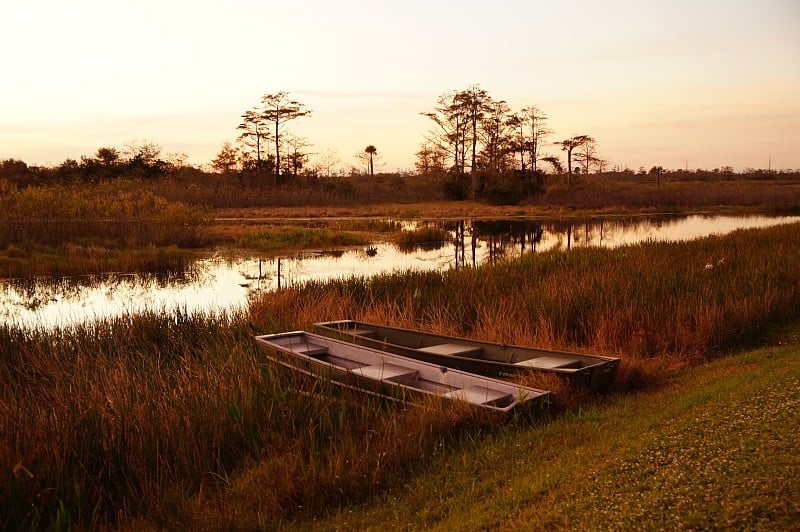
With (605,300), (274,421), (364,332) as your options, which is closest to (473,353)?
(364,332)

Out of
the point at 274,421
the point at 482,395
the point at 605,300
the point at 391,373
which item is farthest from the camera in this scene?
the point at 605,300

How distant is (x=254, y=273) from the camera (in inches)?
698

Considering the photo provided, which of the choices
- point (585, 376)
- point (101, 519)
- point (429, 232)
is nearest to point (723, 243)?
point (585, 376)

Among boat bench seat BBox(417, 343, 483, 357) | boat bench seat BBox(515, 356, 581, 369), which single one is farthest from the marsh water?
boat bench seat BBox(515, 356, 581, 369)

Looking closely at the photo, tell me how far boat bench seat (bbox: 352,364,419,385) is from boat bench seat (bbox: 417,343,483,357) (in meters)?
0.68

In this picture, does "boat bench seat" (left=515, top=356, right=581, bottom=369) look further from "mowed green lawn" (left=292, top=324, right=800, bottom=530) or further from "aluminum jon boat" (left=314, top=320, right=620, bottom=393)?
"mowed green lawn" (left=292, top=324, right=800, bottom=530)

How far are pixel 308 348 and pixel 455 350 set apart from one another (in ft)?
5.58

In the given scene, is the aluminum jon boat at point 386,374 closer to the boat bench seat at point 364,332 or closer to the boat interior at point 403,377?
the boat interior at point 403,377

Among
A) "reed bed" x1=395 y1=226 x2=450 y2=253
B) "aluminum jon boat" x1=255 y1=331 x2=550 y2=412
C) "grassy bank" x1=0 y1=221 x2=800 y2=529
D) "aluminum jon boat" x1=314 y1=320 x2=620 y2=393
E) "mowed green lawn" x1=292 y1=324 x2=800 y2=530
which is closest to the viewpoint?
"mowed green lawn" x1=292 y1=324 x2=800 y2=530

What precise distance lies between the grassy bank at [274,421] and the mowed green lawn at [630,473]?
0.11 ft

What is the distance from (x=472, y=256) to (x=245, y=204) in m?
22.5

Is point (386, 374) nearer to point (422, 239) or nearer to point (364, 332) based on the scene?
point (364, 332)

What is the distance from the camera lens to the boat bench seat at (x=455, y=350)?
788 centimetres

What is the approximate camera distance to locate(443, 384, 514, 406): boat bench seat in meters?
6.00
